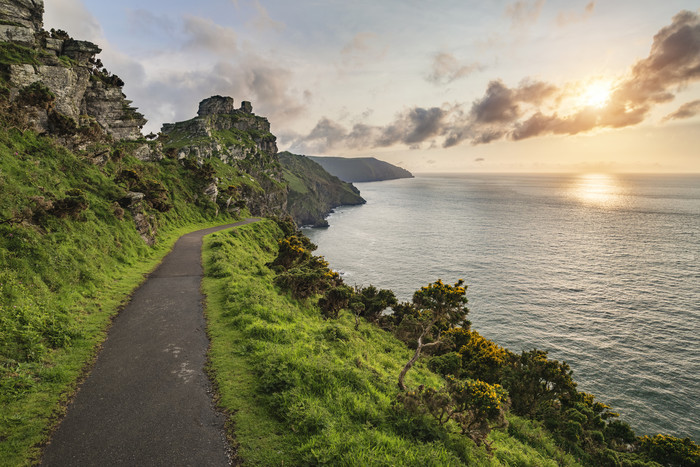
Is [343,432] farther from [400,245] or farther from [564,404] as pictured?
[400,245]

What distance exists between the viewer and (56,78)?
125ft

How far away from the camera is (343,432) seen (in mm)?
9211

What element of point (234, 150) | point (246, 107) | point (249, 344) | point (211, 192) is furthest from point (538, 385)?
point (246, 107)

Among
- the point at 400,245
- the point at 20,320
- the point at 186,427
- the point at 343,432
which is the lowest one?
the point at 400,245

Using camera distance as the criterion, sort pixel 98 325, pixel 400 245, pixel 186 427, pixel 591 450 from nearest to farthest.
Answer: pixel 186 427 → pixel 98 325 → pixel 591 450 → pixel 400 245

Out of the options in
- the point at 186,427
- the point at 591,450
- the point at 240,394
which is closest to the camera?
the point at 186,427

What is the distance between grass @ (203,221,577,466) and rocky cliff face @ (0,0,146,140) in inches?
1250

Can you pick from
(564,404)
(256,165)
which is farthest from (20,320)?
(256,165)

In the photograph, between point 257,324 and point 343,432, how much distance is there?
8.08m

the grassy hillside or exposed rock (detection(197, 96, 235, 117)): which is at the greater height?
exposed rock (detection(197, 96, 235, 117))

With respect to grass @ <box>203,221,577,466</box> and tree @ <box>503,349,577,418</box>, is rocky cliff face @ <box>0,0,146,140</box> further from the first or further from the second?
tree @ <box>503,349,577,418</box>

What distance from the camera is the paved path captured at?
788cm

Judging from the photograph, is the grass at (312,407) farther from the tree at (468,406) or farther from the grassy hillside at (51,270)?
the grassy hillside at (51,270)

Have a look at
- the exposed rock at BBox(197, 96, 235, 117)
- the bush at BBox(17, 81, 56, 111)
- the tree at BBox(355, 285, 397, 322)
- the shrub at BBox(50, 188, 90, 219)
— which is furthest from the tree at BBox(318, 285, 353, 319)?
the exposed rock at BBox(197, 96, 235, 117)
